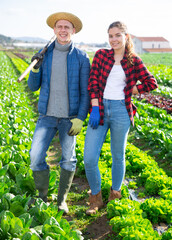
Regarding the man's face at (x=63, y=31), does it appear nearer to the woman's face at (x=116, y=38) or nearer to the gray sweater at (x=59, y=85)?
the gray sweater at (x=59, y=85)

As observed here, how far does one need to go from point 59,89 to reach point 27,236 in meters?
1.60

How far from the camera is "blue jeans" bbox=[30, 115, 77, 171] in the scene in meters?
3.23

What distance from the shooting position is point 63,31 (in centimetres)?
312

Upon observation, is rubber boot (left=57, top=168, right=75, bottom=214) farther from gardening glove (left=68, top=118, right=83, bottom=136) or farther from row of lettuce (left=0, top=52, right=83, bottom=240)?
gardening glove (left=68, top=118, right=83, bottom=136)

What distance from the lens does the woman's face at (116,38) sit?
3016 mm

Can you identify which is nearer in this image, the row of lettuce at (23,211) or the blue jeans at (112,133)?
the row of lettuce at (23,211)

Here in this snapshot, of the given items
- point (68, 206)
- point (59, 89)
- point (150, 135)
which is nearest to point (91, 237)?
point (68, 206)

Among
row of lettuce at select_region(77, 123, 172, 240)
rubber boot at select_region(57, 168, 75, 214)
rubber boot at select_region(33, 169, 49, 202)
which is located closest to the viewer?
row of lettuce at select_region(77, 123, 172, 240)

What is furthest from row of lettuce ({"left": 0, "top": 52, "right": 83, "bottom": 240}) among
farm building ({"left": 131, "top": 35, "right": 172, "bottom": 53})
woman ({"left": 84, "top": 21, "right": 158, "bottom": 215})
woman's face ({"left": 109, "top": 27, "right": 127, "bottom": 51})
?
farm building ({"left": 131, "top": 35, "right": 172, "bottom": 53})

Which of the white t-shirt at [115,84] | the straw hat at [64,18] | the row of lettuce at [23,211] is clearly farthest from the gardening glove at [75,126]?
the straw hat at [64,18]

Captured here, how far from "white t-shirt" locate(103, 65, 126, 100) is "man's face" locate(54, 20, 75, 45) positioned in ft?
2.01

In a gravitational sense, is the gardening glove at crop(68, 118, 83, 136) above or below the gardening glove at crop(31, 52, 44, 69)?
below

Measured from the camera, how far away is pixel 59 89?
3258mm

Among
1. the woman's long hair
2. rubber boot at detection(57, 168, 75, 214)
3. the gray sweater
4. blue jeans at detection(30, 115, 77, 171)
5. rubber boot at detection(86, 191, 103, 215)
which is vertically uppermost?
the woman's long hair
